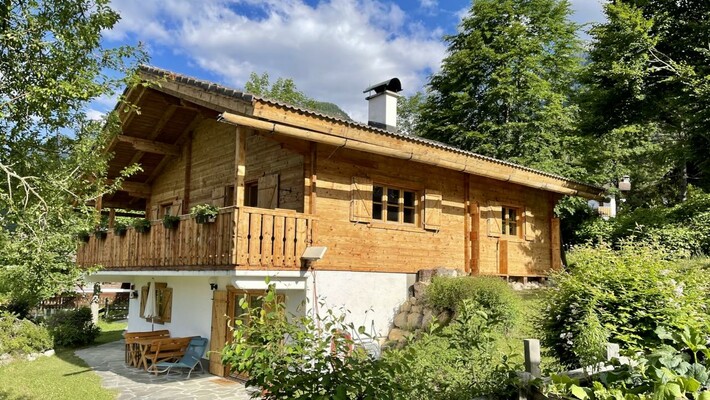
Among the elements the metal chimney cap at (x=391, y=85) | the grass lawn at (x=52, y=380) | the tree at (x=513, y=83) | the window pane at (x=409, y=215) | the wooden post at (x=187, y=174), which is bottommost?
the grass lawn at (x=52, y=380)

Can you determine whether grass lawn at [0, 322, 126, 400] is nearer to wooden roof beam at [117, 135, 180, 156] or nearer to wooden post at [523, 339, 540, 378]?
wooden roof beam at [117, 135, 180, 156]

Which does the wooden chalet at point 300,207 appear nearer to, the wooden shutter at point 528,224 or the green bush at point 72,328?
the wooden shutter at point 528,224

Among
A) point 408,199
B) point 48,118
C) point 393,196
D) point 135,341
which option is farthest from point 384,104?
point 48,118

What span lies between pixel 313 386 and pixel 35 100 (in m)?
3.76

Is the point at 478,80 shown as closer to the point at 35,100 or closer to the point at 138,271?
the point at 138,271

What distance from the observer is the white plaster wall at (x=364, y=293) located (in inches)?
394

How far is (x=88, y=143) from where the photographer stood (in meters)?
5.54

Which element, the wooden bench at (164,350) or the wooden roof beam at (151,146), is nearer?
the wooden bench at (164,350)

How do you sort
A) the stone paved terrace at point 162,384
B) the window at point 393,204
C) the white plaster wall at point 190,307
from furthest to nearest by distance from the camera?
the white plaster wall at point 190,307, the window at point 393,204, the stone paved terrace at point 162,384

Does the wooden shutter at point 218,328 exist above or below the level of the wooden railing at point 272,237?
below

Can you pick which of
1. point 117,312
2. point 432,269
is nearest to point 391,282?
point 432,269

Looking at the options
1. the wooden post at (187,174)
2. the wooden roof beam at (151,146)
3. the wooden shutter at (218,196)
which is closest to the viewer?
the wooden shutter at (218,196)

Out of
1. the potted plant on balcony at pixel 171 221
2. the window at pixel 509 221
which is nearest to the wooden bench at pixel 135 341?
the potted plant on balcony at pixel 171 221

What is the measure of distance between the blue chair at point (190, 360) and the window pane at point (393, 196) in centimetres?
543
